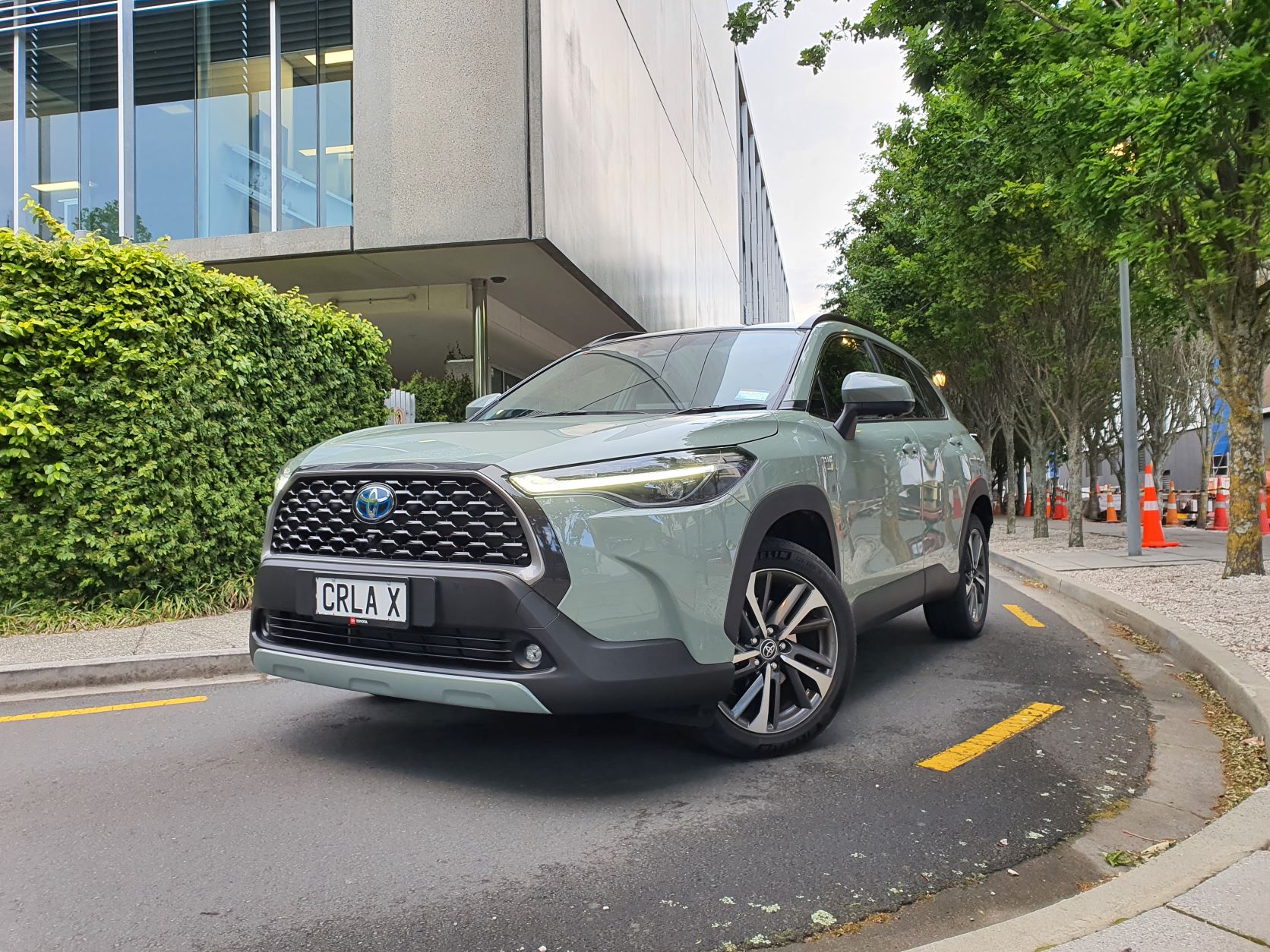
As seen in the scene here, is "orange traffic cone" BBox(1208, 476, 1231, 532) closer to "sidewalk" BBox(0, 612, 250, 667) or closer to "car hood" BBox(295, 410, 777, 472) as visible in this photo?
"sidewalk" BBox(0, 612, 250, 667)

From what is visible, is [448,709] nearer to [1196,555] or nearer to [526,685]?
[526,685]

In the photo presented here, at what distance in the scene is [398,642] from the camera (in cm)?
330

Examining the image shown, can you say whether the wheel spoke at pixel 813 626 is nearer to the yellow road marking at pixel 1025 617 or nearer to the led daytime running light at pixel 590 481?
the led daytime running light at pixel 590 481

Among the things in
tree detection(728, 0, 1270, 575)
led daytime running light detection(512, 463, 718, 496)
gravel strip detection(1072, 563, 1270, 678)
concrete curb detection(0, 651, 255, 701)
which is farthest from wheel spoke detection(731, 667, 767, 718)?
tree detection(728, 0, 1270, 575)

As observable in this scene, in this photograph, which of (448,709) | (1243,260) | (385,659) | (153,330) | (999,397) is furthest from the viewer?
(999,397)

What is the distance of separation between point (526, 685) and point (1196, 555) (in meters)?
12.1

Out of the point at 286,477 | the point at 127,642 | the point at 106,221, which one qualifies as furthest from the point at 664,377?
the point at 106,221

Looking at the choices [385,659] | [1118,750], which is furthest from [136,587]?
[1118,750]

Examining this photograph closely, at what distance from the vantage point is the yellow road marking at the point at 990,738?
12.2 feet

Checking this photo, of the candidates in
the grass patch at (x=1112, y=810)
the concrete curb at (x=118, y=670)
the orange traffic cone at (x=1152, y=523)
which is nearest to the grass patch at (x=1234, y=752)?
the grass patch at (x=1112, y=810)

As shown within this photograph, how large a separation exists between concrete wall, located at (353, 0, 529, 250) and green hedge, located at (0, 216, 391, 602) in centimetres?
551

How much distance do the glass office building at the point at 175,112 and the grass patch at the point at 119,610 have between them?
8.05 m

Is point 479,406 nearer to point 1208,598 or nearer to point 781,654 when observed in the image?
point 781,654

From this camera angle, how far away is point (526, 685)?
10.00 feet
